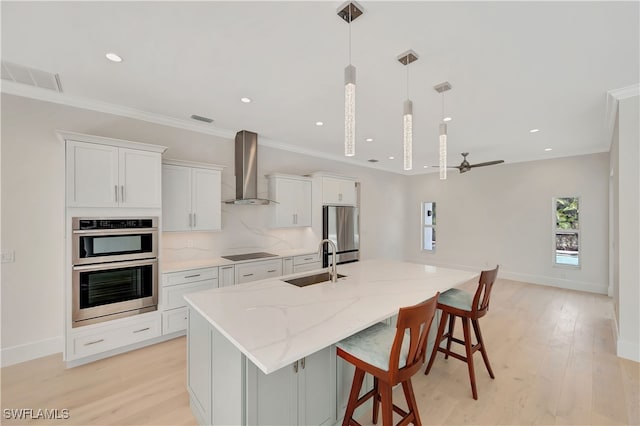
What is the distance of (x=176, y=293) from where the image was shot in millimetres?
3129

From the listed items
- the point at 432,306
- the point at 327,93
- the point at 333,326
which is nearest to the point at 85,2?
the point at 327,93

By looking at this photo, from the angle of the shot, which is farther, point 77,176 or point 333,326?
point 77,176

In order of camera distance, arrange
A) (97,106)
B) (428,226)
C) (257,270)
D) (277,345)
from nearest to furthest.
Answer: (277,345), (97,106), (257,270), (428,226)

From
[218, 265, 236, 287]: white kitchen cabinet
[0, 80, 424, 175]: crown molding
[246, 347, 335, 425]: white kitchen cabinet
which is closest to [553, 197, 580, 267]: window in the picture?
[0, 80, 424, 175]: crown molding

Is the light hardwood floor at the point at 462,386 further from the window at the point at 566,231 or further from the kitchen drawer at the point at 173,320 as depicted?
the window at the point at 566,231

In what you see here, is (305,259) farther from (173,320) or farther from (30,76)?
(30,76)

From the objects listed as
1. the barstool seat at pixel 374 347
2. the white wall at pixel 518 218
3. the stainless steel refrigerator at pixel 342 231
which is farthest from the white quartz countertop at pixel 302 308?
the white wall at pixel 518 218

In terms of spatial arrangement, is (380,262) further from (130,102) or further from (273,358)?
(130,102)

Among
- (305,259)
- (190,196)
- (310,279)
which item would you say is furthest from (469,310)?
(190,196)

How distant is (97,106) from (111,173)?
950 mm

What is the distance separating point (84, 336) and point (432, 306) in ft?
10.4

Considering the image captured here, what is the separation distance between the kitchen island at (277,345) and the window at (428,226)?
5.62 metres

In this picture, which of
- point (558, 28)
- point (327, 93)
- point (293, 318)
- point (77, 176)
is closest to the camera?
point (293, 318)

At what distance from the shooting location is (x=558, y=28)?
5.87 feet
